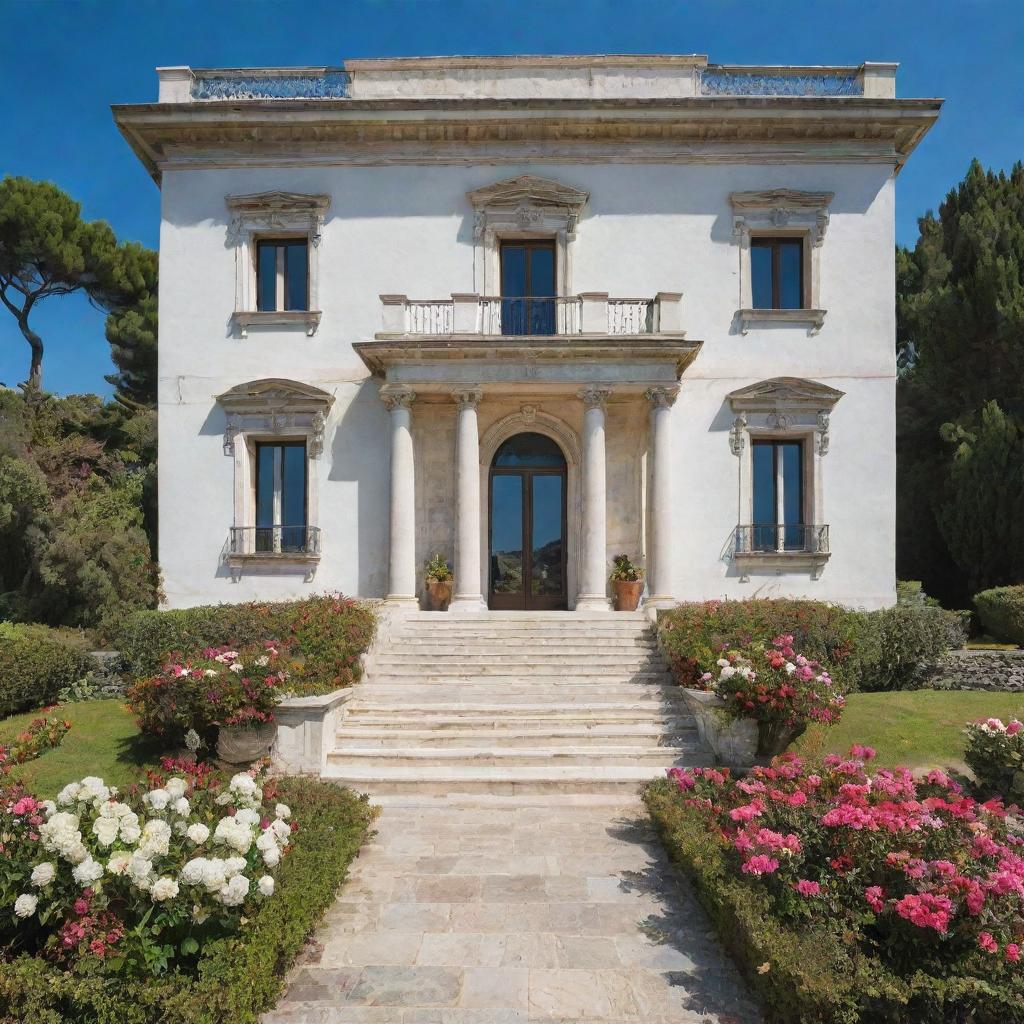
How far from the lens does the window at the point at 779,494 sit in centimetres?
1606

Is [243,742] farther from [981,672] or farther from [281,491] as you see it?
[981,672]

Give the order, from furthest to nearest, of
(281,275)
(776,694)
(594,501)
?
(281,275), (594,501), (776,694)

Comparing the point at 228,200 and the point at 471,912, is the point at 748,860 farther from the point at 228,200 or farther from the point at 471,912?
the point at 228,200

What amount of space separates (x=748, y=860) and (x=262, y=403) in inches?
563

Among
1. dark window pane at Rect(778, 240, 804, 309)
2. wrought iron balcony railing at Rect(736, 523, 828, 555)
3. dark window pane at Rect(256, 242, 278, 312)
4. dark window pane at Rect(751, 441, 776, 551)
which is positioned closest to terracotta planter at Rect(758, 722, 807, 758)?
wrought iron balcony railing at Rect(736, 523, 828, 555)

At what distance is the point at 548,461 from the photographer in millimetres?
16688

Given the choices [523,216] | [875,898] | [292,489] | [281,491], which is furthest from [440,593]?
[875,898]

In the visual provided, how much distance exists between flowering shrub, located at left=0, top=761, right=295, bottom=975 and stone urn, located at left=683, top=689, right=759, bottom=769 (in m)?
6.00

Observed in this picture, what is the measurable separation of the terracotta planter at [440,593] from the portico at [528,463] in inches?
18.6

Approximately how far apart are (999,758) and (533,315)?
11992mm

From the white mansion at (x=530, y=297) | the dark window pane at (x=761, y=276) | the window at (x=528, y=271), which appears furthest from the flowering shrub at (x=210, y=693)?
the dark window pane at (x=761, y=276)

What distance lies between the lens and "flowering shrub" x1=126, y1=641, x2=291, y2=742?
8.55 metres

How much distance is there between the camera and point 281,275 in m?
16.8

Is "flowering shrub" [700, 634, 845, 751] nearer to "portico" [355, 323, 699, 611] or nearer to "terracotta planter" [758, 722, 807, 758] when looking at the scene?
"terracotta planter" [758, 722, 807, 758]
